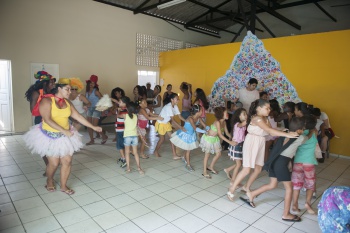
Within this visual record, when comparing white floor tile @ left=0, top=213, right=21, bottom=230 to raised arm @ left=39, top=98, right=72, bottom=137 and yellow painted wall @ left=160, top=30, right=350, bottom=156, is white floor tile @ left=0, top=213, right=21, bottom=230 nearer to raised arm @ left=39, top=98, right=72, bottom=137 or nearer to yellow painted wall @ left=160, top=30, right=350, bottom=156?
raised arm @ left=39, top=98, right=72, bottom=137

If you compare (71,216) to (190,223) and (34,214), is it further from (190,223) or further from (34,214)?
(190,223)

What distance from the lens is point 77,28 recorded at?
25.6 ft

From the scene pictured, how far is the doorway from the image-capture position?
678 cm

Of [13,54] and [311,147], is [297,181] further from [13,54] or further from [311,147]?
[13,54]

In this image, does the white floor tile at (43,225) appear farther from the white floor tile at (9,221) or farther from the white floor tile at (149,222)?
the white floor tile at (149,222)

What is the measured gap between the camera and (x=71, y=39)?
7723 millimetres

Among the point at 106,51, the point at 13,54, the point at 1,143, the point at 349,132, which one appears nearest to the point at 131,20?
the point at 106,51

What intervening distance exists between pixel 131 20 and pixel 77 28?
2.13 metres

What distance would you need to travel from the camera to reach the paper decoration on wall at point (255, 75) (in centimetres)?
686

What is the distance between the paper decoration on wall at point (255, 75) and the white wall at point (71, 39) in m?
3.72

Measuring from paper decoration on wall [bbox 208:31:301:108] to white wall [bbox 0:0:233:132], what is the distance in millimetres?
3723

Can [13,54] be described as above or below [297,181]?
above

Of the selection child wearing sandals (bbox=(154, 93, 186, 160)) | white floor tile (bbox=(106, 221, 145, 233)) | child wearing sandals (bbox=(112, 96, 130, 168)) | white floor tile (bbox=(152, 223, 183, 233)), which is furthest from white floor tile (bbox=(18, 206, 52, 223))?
child wearing sandals (bbox=(154, 93, 186, 160))

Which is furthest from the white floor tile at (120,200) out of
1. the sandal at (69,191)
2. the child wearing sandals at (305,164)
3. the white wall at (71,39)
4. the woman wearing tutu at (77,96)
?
the white wall at (71,39)
